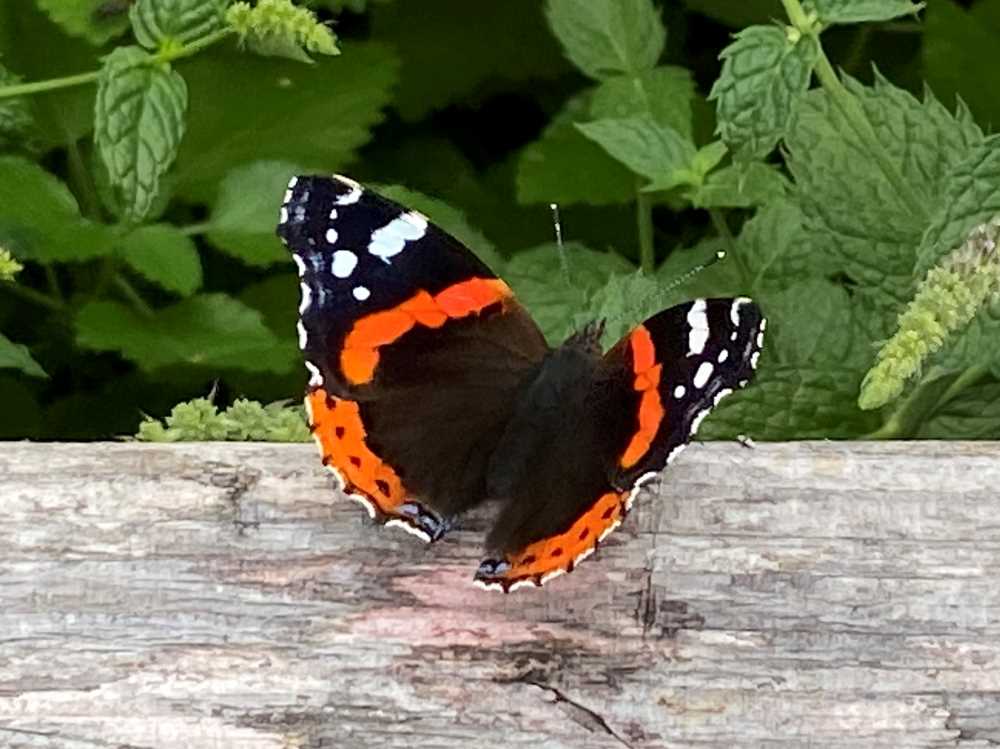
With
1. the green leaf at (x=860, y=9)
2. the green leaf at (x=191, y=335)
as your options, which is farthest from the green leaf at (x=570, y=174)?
the green leaf at (x=860, y=9)

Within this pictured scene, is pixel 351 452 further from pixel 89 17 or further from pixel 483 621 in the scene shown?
pixel 89 17

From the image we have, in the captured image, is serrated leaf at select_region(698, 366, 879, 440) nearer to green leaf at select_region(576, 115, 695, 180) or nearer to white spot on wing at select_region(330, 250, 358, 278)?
green leaf at select_region(576, 115, 695, 180)

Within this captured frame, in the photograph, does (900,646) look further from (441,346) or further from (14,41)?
(14,41)

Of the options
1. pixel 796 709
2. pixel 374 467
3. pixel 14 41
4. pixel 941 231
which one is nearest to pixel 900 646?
pixel 796 709

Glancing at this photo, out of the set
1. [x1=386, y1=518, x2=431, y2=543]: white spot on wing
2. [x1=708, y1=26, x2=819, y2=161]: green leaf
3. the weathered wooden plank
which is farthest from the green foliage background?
[x1=386, y1=518, x2=431, y2=543]: white spot on wing

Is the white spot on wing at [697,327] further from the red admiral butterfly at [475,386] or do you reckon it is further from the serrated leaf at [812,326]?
the serrated leaf at [812,326]

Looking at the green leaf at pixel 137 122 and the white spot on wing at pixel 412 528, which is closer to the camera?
the white spot on wing at pixel 412 528

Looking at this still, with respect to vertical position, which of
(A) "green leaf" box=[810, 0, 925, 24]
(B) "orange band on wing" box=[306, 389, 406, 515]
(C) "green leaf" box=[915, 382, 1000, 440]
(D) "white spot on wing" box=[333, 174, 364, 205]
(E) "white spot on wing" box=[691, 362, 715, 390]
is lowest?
(C) "green leaf" box=[915, 382, 1000, 440]
